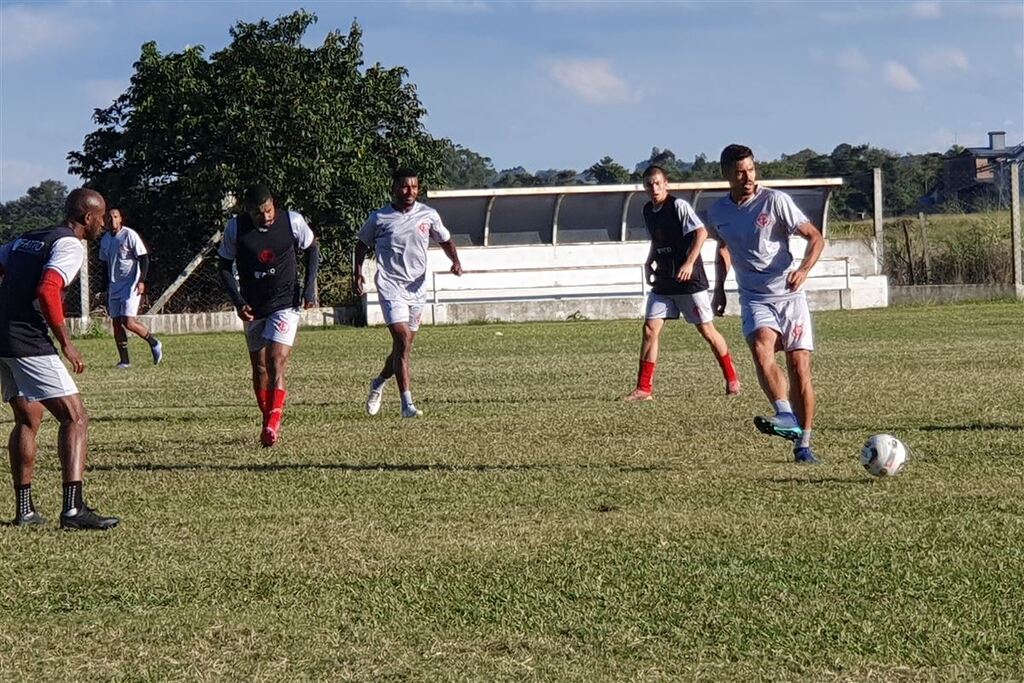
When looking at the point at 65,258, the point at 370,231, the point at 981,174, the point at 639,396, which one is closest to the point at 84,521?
the point at 65,258

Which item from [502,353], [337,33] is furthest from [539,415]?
[337,33]

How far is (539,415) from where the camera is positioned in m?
12.8

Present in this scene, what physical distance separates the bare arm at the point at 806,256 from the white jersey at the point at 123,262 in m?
12.4

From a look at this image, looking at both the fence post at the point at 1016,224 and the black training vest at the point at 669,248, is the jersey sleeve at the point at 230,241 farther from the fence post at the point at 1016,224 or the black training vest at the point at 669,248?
the fence post at the point at 1016,224

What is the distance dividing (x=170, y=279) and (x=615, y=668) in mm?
31596

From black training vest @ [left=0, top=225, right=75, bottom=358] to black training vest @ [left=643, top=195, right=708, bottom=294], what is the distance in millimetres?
7514

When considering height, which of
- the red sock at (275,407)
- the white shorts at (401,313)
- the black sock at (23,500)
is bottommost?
the black sock at (23,500)

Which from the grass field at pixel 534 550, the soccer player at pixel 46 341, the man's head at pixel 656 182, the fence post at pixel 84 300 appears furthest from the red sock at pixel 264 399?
the fence post at pixel 84 300

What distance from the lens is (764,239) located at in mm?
9695

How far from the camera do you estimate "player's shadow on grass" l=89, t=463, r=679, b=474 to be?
9.47 m

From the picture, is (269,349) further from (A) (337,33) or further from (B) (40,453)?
(A) (337,33)

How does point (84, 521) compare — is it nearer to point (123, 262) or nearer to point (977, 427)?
→ point (977, 427)

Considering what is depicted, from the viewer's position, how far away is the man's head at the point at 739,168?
960cm

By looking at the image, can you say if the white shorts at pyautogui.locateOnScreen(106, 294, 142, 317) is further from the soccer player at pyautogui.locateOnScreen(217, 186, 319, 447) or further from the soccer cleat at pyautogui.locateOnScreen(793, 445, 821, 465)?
the soccer cleat at pyautogui.locateOnScreen(793, 445, 821, 465)
